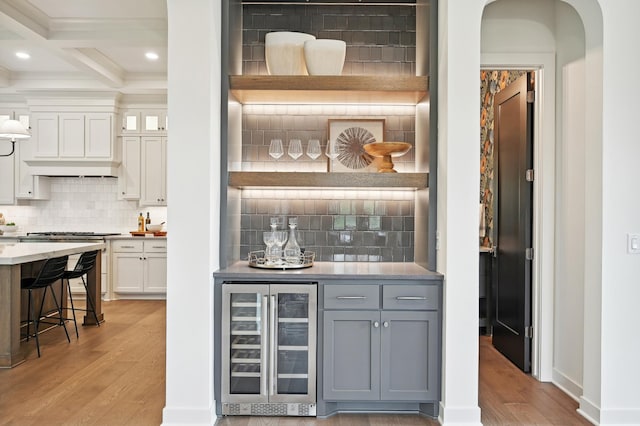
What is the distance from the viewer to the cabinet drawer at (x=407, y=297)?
315 cm

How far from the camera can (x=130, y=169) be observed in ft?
24.4

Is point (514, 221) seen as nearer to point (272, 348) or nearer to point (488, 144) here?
point (488, 144)

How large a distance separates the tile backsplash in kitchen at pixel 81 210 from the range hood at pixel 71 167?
37 centimetres

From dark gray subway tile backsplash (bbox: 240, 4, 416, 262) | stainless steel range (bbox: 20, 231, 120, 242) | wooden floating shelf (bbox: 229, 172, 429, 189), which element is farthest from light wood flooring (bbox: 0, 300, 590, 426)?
stainless steel range (bbox: 20, 231, 120, 242)

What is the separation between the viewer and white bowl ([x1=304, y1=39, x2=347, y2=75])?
3.41 meters

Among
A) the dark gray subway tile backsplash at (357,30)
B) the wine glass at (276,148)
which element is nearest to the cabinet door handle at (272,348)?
the wine glass at (276,148)

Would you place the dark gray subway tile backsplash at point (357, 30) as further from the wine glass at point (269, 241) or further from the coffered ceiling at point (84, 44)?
the coffered ceiling at point (84, 44)

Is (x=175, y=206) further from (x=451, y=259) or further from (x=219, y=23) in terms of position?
(x=451, y=259)

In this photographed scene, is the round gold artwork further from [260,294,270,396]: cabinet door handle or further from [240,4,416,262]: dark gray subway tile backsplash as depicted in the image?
[260,294,270,396]: cabinet door handle

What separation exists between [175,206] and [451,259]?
5.63 ft

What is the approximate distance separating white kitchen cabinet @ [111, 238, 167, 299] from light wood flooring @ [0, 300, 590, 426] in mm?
1917

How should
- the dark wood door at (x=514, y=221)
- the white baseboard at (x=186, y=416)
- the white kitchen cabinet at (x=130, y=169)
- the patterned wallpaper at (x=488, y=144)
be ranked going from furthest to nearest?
the white kitchen cabinet at (x=130, y=169)
the patterned wallpaper at (x=488, y=144)
the dark wood door at (x=514, y=221)
the white baseboard at (x=186, y=416)

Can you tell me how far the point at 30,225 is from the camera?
777 cm

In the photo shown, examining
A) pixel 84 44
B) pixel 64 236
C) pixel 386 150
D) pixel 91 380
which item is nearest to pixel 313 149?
pixel 386 150
